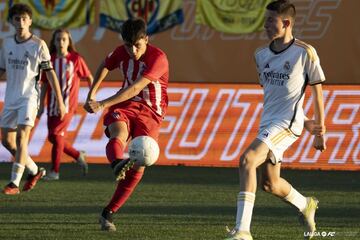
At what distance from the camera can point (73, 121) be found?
18.8 meters

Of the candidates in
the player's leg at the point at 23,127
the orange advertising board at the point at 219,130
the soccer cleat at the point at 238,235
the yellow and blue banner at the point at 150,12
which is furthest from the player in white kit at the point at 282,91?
the yellow and blue banner at the point at 150,12

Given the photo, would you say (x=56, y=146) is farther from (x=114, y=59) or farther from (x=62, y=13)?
(x=62, y=13)

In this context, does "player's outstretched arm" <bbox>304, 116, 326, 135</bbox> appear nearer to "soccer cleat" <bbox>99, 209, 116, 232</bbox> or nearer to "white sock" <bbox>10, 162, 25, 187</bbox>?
"soccer cleat" <bbox>99, 209, 116, 232</bbox>

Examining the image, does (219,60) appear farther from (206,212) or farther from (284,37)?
(284,37)

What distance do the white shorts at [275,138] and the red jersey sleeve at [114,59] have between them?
5.91ft

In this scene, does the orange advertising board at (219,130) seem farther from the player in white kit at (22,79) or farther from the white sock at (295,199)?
the white sock at (295,199)

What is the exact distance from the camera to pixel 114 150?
977 cm

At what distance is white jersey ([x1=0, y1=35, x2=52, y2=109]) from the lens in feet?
42.6

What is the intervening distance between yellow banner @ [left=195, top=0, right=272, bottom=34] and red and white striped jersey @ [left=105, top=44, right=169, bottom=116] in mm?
12732

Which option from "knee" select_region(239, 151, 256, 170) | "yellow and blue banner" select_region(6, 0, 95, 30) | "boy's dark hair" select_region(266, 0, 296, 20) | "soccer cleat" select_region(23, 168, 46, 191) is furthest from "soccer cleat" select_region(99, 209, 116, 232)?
"yellow and blue banner" select_region(6, 0, 95, 30)

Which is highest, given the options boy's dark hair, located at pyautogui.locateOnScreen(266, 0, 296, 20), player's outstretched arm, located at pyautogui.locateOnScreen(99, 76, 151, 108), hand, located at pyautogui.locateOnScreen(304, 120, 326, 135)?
boy's dark hair, located at pyautogui.locateOnScreen(266, 0, 296, 20)

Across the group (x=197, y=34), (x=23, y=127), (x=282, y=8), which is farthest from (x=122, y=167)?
(x=197, y=34)

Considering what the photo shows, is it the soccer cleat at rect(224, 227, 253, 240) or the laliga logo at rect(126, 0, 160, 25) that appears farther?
the laliga logo at rect(126, 0, 160, 25)

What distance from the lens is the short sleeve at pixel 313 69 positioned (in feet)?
29.6
